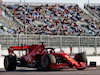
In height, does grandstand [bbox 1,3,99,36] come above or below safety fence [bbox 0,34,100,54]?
above

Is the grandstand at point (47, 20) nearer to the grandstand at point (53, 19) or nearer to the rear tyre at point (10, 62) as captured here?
the grandstand at point (53, 19)

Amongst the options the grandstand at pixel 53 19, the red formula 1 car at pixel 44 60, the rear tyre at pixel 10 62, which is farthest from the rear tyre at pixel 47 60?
the grandstand at pixel 53 19

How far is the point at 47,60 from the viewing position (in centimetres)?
1155

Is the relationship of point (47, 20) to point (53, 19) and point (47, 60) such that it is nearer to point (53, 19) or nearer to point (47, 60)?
point (53, 19)

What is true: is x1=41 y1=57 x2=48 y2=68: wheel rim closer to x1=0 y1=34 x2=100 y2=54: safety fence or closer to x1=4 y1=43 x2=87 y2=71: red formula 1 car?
x1=4 y1=43 x2=87 y2=71: red formula 1 car

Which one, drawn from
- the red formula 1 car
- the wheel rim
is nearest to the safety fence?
the red formula 1 car

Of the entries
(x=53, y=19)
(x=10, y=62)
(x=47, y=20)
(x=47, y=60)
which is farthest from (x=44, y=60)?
(x=53, y=19)

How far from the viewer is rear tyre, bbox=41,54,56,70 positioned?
11.4 metres

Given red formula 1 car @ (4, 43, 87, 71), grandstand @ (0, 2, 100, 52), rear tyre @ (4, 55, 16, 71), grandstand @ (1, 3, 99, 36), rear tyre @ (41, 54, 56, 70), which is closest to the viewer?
rear tyre @ (41, 54, 56, 70)

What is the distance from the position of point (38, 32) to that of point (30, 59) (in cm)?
2053

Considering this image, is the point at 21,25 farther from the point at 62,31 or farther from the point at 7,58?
the point at 7,58

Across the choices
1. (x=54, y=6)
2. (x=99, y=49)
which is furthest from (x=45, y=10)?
(x=99, y=49)

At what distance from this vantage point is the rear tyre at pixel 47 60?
11.4 metres

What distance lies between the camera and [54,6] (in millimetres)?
41156
